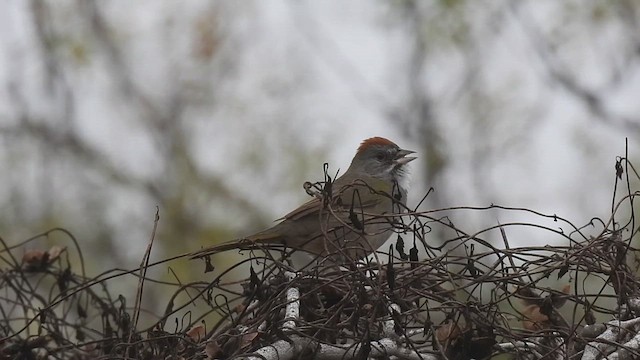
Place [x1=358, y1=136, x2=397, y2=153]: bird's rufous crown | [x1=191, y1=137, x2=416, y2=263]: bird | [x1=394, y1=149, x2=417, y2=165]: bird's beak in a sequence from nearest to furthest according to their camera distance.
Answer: [x1=191, y1=137, x2=416, y2=263]: bird → [x1=394, y1=149, x2=417, y2=165]: bird's beak → [x1=358, y1=136, x2=397, y2=153]: bird's rufous crown

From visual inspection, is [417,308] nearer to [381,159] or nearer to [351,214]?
[351,214]

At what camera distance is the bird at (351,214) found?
12.5ft

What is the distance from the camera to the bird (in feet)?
12.5

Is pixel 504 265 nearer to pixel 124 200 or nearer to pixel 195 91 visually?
pixel 124 200

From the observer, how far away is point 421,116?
17641mm

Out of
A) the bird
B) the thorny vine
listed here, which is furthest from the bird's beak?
the thorny vine

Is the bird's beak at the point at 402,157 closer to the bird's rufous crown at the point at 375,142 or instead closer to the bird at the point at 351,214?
the bird at the point at 351,214

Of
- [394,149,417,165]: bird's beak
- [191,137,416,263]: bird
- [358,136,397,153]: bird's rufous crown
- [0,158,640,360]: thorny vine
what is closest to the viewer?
[0,158,640,360]: thorny vine

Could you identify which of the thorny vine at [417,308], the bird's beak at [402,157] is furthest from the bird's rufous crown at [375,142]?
the thorny vine at [417,308]

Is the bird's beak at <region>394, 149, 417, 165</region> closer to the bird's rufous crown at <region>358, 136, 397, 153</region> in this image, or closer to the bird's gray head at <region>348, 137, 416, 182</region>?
the bird's gray head at <region>348, 137, 416, 182</region>

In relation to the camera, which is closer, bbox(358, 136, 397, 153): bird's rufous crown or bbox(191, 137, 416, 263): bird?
bbox(191, 137, 416, 263): bird

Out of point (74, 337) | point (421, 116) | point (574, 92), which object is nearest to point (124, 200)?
point (421, 116)

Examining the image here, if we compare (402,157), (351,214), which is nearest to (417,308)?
(351,214)

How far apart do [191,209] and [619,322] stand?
13.5 meters
